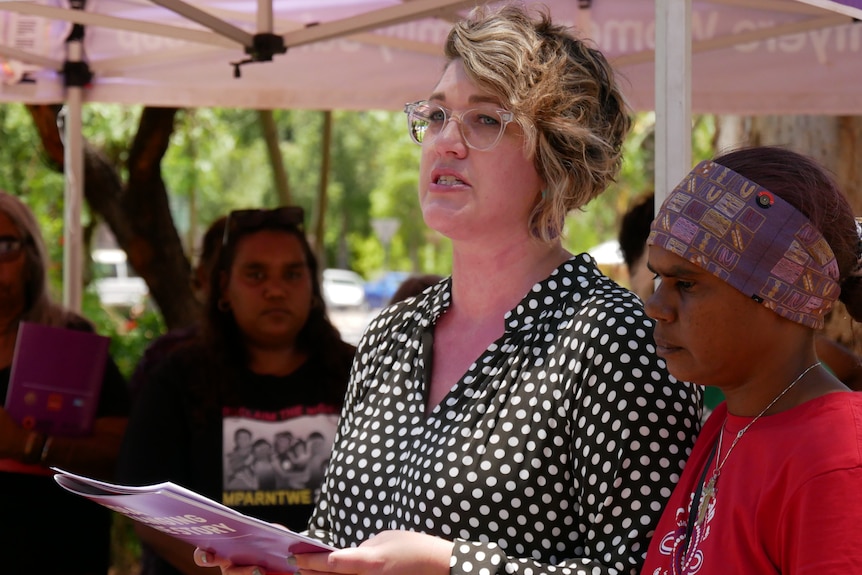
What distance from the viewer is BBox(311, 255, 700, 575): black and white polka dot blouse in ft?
5.97

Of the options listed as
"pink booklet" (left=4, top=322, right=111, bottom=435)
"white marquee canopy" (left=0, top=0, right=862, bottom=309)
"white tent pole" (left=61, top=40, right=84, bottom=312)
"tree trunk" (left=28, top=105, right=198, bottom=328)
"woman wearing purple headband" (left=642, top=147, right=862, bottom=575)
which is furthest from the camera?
"tree trunk" (left=28, top=105, right=198, bottom=328)

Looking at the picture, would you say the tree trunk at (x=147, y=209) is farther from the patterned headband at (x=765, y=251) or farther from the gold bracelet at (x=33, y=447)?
the patterned headband at (x=765, y=251)

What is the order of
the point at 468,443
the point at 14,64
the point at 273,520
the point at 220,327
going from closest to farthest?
the point at 468,443
the point at 273,520
the point at 220,327
the point at 14,64

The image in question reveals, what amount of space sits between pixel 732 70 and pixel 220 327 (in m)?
2.55

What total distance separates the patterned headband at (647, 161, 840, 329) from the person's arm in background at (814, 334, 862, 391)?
0.76m

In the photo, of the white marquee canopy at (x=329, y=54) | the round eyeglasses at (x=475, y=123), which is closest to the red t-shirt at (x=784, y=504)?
the round eyeglasses at (x=475, y=123)

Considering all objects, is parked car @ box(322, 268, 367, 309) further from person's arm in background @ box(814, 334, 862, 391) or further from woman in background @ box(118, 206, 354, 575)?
person's arm in background @ box(814, 334, 862, 391)

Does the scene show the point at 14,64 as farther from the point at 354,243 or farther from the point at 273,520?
the point at 354,243

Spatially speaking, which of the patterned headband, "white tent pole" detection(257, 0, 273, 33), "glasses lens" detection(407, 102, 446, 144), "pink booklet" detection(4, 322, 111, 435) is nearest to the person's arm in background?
the patterned headband

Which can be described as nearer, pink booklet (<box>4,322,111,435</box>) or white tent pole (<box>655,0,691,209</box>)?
white tent pole (<box>655,0,691,209</box>)

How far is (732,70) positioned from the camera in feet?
15.8

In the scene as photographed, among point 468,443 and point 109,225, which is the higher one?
point 109,225

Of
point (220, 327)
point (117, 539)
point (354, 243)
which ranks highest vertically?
point (354, 243)

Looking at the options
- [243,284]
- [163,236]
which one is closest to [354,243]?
[163,236]
